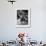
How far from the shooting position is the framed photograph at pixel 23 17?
15.5 feet

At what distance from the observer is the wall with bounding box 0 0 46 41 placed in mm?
4699

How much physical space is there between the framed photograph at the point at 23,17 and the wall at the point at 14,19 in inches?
4.1

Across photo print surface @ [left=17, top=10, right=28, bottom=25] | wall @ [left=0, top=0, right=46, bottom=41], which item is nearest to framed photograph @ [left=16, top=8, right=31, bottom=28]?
photo print surface @ [left=17, top=10, right=28, bottom=25]

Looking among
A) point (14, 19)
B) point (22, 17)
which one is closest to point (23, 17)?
point (22, 17)

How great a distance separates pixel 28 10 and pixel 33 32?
782mm

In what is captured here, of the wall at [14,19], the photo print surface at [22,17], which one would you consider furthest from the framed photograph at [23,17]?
the wall at [14,19]

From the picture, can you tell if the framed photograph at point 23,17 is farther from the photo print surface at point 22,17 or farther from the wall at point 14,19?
the wall at point 14,19

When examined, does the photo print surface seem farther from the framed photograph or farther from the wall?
the wall

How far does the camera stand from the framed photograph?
186 inches

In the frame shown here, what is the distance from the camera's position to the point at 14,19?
472 centimetres

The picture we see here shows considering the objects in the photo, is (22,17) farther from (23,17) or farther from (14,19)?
(14,19)

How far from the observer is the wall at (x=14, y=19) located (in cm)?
470

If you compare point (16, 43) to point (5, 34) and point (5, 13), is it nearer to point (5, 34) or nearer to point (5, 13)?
point (5, 34)

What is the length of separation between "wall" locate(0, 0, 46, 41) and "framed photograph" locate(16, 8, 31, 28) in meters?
0.10
